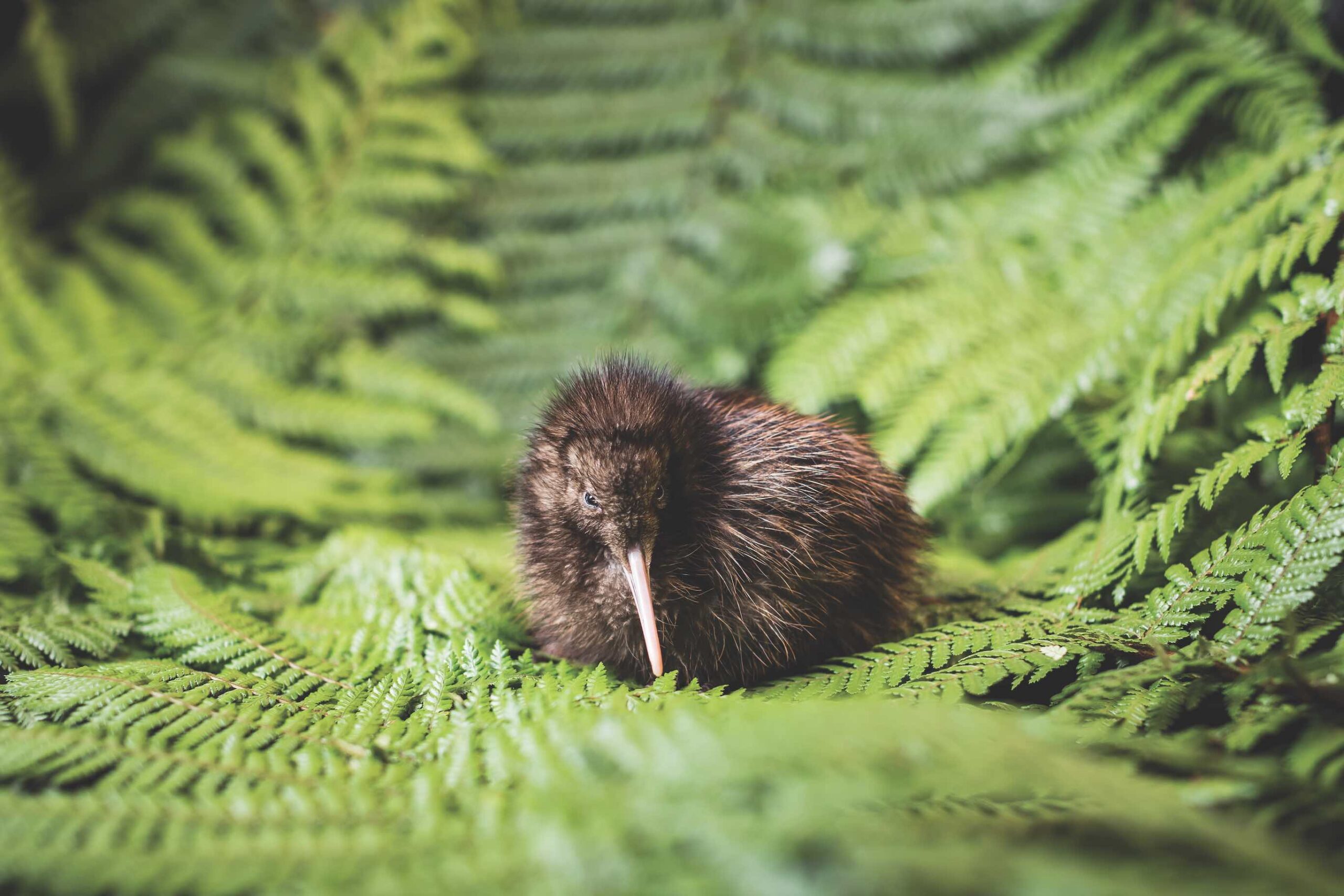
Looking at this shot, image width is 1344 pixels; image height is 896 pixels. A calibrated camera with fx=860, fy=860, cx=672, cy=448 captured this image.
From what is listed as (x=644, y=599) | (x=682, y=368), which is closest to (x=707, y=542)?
(x=644, y=599)

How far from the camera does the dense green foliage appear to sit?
2.94ft

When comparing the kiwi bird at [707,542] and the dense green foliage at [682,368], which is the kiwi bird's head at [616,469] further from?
the dense green foliage at [682,368]

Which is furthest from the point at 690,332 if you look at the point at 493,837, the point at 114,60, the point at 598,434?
the point at 114,60

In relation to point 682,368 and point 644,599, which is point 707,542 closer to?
point 644,599

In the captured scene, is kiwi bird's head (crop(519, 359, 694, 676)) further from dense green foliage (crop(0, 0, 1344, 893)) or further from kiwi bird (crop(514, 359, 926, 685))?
dense green foliage (crop(0, 0, 1344, 893))

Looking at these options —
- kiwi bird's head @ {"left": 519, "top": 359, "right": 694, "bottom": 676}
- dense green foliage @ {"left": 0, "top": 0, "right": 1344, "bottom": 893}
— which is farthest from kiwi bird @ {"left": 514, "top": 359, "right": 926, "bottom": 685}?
dense green foliage @ {"left": 0, "top": 0, "right": 1344, "bottom": 893}

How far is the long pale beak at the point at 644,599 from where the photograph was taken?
157cm

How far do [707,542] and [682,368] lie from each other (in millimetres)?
1164

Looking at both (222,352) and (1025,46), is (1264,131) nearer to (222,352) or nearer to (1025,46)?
(1025,46)

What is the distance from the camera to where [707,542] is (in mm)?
1750

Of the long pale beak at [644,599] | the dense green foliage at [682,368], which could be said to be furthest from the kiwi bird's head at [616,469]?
the dense green foliage at [682,368]

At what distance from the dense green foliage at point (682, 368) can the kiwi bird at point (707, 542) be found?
0.15 m

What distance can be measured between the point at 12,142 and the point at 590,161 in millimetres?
2155

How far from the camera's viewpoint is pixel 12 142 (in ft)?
10.5
